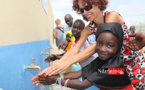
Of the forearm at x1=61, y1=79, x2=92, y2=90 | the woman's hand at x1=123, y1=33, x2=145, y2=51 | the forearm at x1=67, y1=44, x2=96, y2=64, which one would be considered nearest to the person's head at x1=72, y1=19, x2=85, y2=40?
the forearm at x1=67, y1=44, x2=96, y2=64

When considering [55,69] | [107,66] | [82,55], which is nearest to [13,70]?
[55,69]

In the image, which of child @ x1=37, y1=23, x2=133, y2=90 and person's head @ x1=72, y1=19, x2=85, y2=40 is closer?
child @ x1=37, y1=23, x2=133, y2=90

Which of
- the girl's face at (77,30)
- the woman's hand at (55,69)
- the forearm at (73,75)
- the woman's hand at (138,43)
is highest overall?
the girl's face at (77,30)

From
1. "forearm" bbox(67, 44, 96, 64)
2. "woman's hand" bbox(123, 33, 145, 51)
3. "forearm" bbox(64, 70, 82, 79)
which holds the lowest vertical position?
"forearm" bbox(64, 70, 82, 79)

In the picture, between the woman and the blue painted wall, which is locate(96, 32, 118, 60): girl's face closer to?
the woman

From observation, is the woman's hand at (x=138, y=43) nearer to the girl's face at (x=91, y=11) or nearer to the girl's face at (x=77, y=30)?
the girl's face at (x=91, y=11)

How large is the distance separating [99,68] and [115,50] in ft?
0.69

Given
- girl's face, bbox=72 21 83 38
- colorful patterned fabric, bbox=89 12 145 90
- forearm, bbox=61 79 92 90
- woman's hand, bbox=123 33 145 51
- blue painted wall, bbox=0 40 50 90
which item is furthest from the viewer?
girl's face, bbox=72 21 83 38

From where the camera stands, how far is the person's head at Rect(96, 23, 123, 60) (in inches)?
41.4

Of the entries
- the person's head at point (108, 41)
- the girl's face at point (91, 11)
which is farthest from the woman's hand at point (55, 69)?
the girl's face at point (91, 11)

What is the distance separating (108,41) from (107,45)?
0.12 feet

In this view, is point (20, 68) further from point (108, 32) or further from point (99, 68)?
point (108, 32)

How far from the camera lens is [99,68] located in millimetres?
1132

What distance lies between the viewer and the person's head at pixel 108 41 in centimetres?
105
